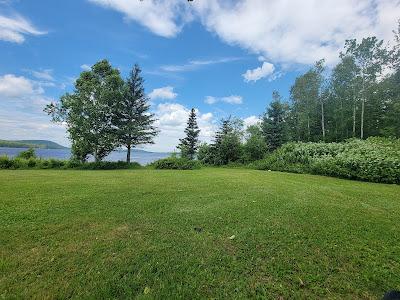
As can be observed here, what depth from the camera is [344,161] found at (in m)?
10.8

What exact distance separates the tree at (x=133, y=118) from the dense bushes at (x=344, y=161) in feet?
30.0

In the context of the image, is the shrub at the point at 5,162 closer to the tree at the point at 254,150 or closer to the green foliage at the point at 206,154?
the green foliage at the point at 206,154

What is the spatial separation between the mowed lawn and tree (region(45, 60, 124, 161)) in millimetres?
11443

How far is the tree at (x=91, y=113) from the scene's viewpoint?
52.3 feet

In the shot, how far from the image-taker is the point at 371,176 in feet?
31.7

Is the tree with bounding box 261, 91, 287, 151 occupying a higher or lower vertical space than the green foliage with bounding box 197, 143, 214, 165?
higher

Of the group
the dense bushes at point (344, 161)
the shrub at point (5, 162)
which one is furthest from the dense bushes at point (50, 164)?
the dense bushes at point (344, 161)

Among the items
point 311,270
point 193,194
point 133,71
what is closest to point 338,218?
point 311,270

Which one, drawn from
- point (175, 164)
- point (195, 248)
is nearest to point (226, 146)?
point (175, 164)

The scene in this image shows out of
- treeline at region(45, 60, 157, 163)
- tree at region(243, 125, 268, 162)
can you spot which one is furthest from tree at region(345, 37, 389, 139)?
treeline at region(45, 60, 157, 163)

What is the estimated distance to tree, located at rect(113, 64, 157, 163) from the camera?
17.7m

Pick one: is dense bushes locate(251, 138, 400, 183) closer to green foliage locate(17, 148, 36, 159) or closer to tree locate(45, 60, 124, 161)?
tree locate(45, 60, 124, 161)

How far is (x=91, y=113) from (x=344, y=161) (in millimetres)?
14916

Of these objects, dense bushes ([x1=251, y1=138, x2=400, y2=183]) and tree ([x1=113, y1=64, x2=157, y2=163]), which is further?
tree ([x1=113, y1=64, x2=157, y2=163])
